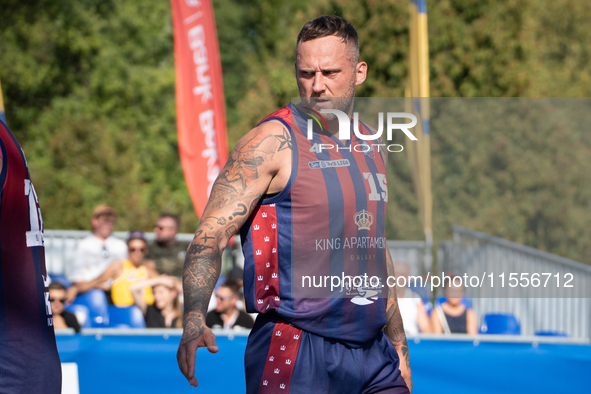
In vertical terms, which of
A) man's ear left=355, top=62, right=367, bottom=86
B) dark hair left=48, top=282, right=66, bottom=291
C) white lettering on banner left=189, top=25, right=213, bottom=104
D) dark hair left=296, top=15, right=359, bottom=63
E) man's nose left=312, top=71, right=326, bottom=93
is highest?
white lettering on banner left=189, top=25, right=213, bottom=104

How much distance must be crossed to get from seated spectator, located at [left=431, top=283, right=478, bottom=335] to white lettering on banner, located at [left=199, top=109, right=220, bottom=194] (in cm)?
377

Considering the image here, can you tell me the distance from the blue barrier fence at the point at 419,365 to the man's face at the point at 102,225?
10.4 ft

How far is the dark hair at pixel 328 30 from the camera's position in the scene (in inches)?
90.2

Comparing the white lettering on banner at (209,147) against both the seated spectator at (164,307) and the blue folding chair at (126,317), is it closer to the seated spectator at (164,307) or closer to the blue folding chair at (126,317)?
the seated spectator at (164,307)

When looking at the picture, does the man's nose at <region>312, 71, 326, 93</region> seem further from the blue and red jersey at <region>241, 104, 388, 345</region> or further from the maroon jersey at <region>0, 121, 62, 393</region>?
the maroon jersey at <region>0, 121, 62, 393</region>

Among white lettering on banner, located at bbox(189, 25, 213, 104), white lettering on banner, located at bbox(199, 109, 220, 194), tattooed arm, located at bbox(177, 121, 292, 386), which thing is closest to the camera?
tattooed arm, located at bbox(177, 121, 292, 386)

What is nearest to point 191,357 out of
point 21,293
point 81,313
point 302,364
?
point 302,364

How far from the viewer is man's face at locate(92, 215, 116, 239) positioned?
667 cm

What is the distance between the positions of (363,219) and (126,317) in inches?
143

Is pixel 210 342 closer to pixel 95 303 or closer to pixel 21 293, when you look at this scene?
pixel 21 293

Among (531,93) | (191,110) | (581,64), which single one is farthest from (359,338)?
(581,64)

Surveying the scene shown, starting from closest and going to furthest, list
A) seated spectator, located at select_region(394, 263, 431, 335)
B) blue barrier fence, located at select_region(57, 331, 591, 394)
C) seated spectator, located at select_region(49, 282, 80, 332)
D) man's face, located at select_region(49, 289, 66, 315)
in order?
blue barrier fence, located at select_region(57, 331, 591, 394)
seated spectator, located at select_region(394, 263, 431, 335)
seated spectator, located at select_region(49, 282, 80, 332)
man's face, located at select_region(49, 289, 66, 315)

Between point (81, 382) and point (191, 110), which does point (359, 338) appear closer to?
point (81, 382)

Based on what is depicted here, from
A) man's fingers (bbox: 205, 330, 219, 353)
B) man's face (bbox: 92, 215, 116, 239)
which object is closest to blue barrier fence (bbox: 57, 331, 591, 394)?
man's fingers (bbox: 205, 330, 219, 353)
